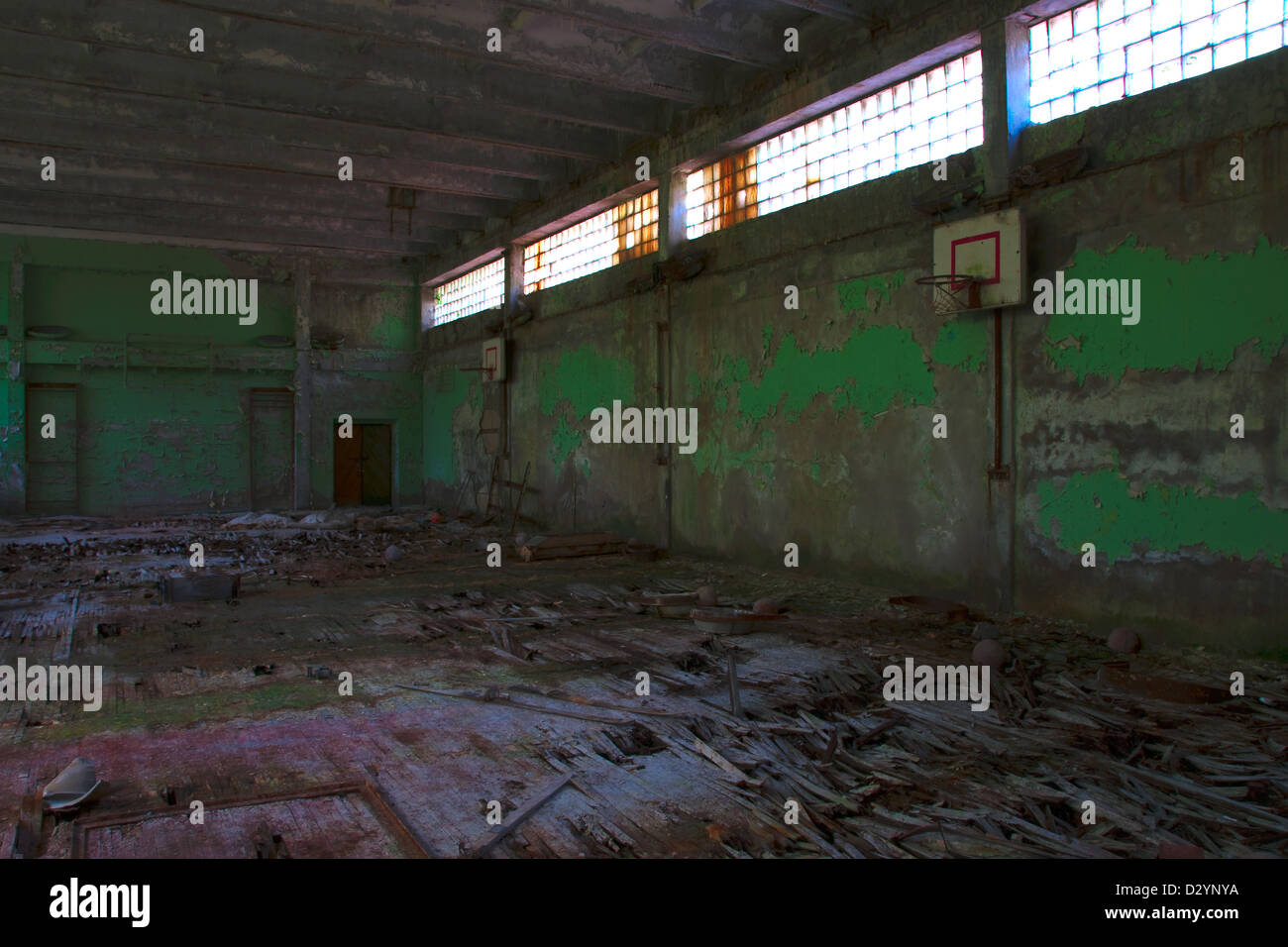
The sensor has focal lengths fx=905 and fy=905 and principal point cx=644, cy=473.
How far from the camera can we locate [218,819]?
379 cm

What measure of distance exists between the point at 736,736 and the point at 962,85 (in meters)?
6.51

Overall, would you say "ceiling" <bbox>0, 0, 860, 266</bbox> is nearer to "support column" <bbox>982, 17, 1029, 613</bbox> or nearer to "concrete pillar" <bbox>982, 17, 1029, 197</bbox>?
"concrete pillar" <bbox>982, 17, 1029, 197</bbox>

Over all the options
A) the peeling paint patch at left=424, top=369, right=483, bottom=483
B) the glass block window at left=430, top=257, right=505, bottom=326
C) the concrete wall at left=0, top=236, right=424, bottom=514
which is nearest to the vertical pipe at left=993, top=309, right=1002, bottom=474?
the glass block window at left=430, top=257, right=505, bottom=326

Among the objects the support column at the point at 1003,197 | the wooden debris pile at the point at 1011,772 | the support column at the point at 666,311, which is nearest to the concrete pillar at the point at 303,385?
the support column at the point at 666,311

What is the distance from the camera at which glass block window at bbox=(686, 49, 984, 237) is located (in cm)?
835

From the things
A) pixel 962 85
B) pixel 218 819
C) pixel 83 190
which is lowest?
pixel 218 819

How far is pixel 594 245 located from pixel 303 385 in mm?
9313

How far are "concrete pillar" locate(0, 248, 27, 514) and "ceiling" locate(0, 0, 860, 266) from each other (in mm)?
2242

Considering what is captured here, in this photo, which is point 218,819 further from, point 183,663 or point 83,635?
point 83,635

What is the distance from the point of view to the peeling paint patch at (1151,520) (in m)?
6.19

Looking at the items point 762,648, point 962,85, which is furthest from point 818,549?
point 962,85

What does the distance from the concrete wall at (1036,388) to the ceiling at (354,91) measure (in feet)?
3.90
